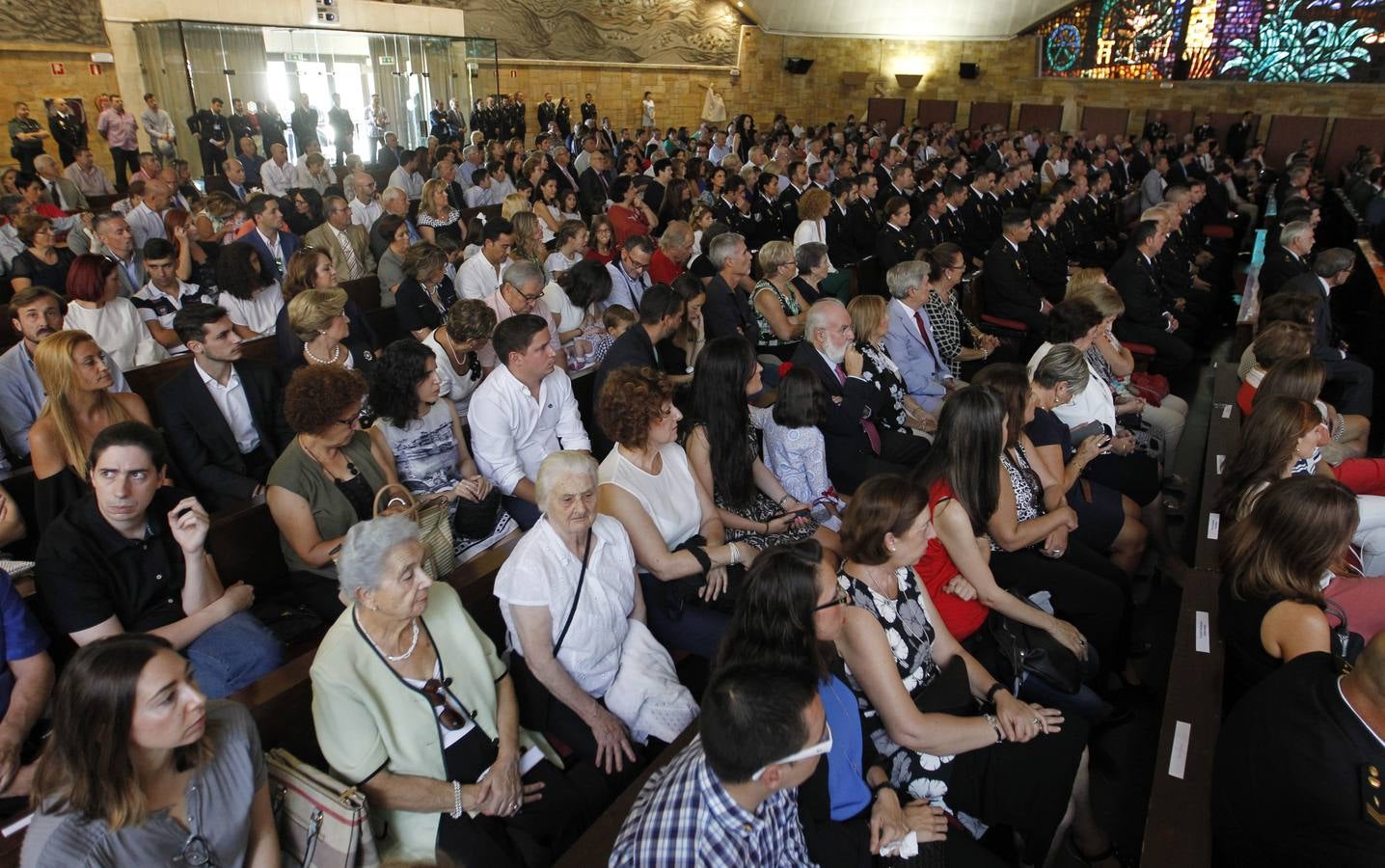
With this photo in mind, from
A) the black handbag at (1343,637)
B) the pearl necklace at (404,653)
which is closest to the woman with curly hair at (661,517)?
the pearl necklace at (404,653)

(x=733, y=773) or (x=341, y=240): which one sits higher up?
(x=341, y=240)

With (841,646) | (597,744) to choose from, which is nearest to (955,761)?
(841,646)

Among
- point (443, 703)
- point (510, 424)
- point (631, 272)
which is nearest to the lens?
point (443, 703)

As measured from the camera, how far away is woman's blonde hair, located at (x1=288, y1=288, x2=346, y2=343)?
391 cm

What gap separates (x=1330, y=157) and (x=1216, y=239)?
32.6 feet

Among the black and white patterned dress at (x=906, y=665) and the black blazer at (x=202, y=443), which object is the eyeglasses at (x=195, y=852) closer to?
the black and white patterned dress at (x=906, y=665)

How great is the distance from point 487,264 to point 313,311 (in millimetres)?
2065

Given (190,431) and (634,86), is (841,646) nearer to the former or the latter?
(190,431)

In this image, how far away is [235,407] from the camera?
3.61m

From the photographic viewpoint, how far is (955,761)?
2.40 metres

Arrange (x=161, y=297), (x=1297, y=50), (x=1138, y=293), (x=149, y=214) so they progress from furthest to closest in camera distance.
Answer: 1. (x=1297, y=50)
2. (x=149, y=214)
3. (x=1138, y=293)
4. (x=161, y=297)

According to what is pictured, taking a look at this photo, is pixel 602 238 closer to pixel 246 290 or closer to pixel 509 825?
pixel 246 290

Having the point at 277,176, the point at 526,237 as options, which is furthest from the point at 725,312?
the point at 277,176

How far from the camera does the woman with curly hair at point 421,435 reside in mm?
3258
